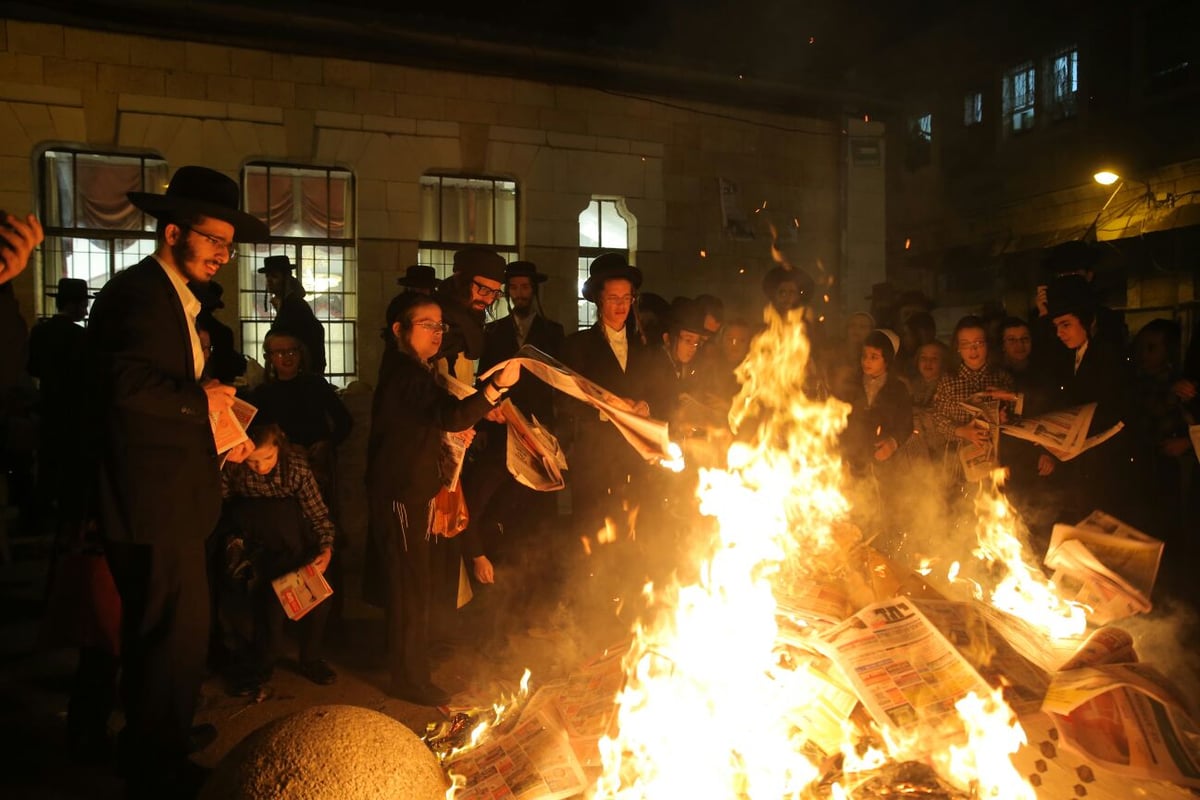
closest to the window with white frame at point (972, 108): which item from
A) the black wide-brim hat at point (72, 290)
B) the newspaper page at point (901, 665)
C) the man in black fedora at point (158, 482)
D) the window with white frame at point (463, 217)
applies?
A: the window with white frame at point (463, 217)

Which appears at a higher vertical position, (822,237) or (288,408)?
(822,237)

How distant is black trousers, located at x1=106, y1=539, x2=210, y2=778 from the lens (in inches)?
144

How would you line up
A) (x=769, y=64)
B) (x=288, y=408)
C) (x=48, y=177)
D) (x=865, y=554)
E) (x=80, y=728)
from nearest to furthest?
(x=80, y=728) < (x=865, y=554) < (x=288, y=408) < (x=48, y=177) < (x=769, y=64)

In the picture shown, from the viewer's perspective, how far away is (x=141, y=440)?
3660 millimetres

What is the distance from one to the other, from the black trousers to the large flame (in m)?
1.86

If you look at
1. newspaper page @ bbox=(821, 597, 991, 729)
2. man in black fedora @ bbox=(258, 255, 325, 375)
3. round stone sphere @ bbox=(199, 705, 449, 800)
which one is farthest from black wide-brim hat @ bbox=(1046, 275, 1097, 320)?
man in black fedora @ bbox=(258, 255, 325, 375)

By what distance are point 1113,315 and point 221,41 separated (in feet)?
31.1

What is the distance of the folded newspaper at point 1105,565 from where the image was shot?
541cm

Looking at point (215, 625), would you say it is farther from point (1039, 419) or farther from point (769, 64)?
point (769, 64)

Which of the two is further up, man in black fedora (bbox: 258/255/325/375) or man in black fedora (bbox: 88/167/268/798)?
man in black fedora (bbox: 258/255/325/375)

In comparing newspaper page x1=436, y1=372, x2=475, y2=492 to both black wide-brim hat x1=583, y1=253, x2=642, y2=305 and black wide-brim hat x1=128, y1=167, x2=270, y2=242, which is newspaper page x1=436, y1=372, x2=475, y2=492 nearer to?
black wide-brim hat x1=128, y1=167, x2=270, y2=242

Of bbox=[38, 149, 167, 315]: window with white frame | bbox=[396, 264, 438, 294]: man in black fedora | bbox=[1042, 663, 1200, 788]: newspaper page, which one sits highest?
bbox=[38, 149, 167, 315]: window with white frame

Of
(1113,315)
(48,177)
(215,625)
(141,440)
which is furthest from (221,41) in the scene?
(1113,315)

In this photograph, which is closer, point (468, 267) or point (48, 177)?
point (468, 267)
